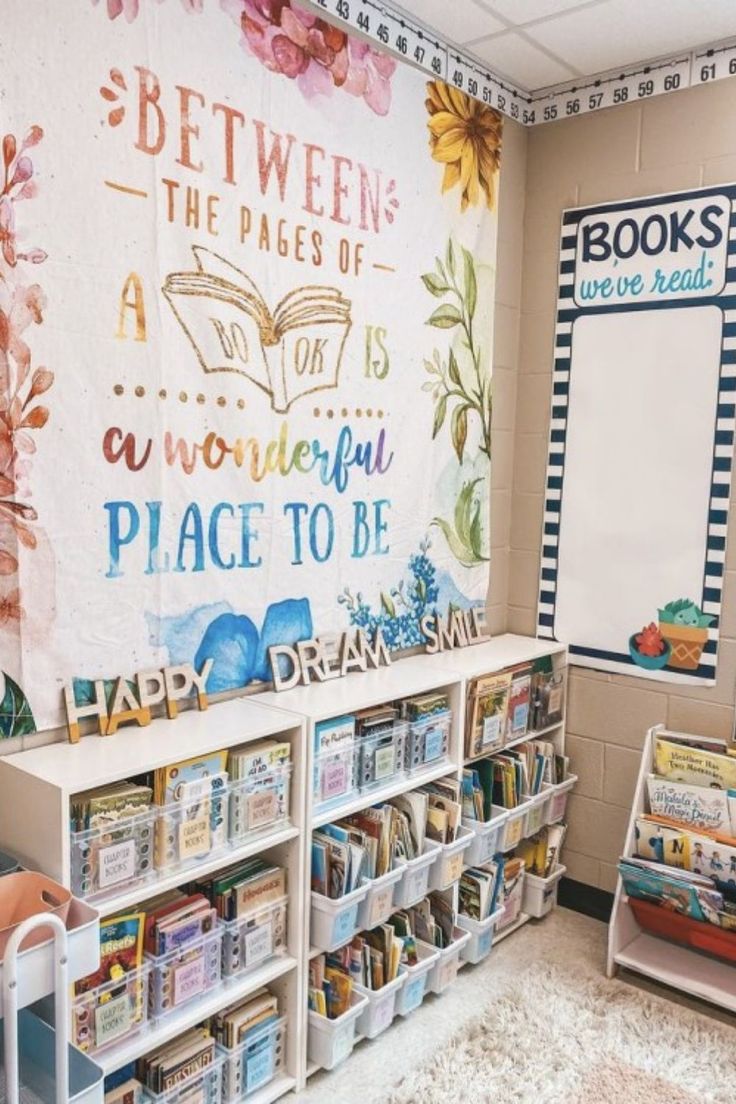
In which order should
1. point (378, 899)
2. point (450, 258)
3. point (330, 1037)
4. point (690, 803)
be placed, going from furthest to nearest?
point (450, 258)
point (690, 803)
point (378, 899)
point (330, 1037)

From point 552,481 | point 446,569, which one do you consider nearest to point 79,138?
point 446,569

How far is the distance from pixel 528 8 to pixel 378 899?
2351 millimetres

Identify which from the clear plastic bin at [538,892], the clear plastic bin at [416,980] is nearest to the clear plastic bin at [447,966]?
the clear plastic bin at [416,980]

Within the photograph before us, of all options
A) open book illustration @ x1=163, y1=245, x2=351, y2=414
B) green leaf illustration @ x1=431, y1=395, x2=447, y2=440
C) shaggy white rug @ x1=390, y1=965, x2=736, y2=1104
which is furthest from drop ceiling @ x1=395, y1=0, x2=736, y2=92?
shaggy white rug @ x1=390, y1=965, x2=736, y2=1104

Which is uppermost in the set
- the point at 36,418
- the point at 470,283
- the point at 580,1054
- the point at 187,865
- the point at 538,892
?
the point at 470,283

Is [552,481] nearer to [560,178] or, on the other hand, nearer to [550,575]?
[550,575]

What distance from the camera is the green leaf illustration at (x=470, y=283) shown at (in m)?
2.85

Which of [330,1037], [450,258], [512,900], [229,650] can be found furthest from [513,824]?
[450,258]

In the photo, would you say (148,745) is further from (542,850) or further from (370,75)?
(370,75)

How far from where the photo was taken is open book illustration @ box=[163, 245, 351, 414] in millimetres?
2064

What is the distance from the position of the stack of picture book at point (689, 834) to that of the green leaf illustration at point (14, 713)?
5.61ft

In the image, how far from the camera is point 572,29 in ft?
8.36

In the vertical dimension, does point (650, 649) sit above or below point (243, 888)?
above

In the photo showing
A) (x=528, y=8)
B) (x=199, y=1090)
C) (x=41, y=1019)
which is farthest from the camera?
(x=528, y=8)
